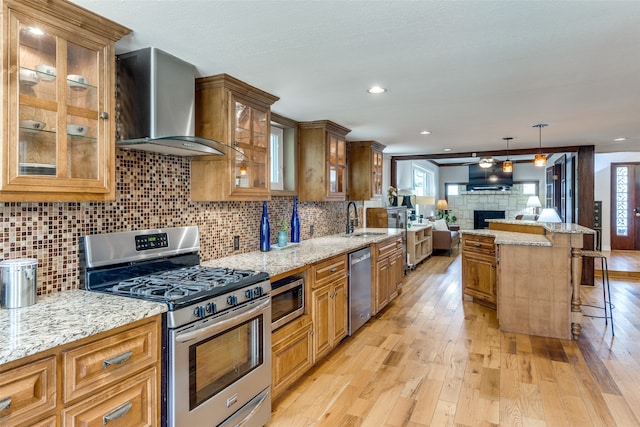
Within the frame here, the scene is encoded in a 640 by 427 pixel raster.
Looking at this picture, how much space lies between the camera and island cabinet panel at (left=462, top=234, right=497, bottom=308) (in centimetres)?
450

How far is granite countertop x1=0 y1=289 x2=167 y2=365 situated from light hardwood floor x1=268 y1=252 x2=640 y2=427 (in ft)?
3.92

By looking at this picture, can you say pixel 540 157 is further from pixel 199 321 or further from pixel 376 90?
pixel 199 321

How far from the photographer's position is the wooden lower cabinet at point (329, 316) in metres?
2.89

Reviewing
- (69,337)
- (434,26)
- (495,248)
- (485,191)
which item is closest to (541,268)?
(495,248)

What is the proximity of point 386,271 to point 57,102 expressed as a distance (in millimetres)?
3514

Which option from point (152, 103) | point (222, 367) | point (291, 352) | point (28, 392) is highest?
point (152, 103)

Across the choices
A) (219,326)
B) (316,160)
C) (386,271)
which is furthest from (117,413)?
(386,271)

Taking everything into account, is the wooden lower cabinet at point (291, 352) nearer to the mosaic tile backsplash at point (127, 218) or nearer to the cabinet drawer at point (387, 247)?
the mosaic tile backsplash at point (127, 218)

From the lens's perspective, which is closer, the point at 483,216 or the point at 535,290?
the point at 535,290

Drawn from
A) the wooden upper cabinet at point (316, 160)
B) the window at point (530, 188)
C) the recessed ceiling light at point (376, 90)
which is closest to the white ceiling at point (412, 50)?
the recessed ceiling light at point (376, 90)

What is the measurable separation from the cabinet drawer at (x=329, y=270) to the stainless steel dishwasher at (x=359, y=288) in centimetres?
17

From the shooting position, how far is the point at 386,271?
14.4ft

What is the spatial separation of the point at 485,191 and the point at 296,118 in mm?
9683

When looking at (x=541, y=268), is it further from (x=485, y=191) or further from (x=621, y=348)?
(x=485, y=191)
